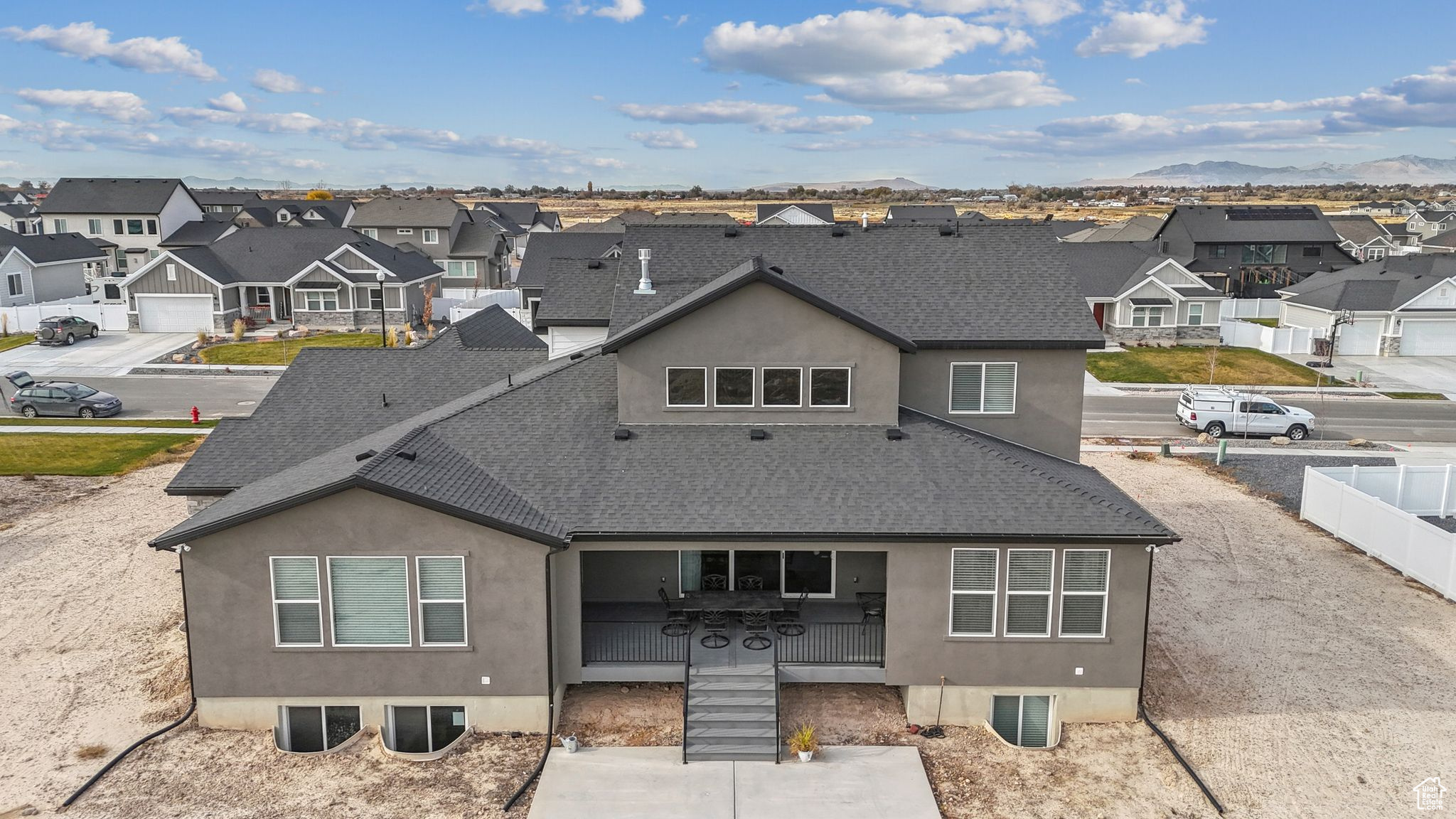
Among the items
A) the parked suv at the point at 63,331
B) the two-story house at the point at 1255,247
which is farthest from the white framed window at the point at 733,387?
the two-story house at the point at 1255,247

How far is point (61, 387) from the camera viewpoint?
4084 centimetres

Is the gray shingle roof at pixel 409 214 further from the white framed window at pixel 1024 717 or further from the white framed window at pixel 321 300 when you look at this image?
the white framed window at pixel 1024 717

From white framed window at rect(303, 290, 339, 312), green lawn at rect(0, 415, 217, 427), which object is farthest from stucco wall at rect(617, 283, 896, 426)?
white framed window at rect(303, 290, 339, 312)

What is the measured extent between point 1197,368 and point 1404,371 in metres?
10.6

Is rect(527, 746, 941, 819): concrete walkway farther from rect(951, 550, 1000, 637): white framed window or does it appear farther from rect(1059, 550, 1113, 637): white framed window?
rect(1059, 550, 1113, 637): white framed window

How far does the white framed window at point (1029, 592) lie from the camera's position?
54.1 feet

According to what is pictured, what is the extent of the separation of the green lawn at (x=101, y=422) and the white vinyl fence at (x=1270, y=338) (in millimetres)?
54629

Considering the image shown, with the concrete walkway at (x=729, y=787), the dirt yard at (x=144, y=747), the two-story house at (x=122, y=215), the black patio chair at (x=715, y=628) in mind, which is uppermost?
the two-story house at (x=122, y=215)

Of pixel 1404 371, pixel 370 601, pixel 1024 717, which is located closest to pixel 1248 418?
pixel 1404 371

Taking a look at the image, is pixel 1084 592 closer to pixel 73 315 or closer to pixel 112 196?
pixel 73 315

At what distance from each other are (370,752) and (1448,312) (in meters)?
60.4

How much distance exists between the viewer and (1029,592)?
16.6m

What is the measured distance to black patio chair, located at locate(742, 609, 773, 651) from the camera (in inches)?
696

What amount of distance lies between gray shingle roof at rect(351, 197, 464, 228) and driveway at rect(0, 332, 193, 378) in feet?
81.3
